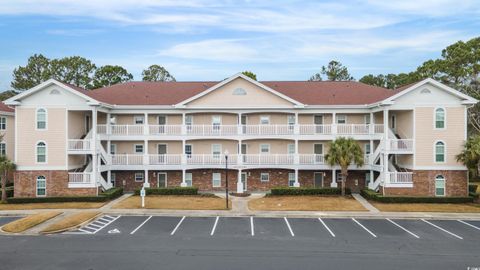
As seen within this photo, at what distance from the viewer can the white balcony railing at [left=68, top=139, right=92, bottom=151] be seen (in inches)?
1184

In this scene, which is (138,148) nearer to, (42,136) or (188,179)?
(188,179)

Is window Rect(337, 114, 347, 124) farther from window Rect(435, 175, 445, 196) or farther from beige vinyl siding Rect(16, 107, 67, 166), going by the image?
beige vinyl siding Rect(16, 107, 67, 166)

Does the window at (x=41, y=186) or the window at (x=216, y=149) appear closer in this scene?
the window at (x=41, y=186)

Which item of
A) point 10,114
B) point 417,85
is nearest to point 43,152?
point 10,114

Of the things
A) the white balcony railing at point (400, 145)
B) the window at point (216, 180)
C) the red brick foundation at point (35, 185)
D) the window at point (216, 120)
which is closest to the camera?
the red brick foundation at point (35, 185)

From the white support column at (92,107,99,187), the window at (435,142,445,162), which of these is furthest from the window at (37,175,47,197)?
the window at (435,142,445,162)

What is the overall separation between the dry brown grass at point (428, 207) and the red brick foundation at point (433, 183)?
5.15ft

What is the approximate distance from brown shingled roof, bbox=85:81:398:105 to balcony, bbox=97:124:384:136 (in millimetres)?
2254

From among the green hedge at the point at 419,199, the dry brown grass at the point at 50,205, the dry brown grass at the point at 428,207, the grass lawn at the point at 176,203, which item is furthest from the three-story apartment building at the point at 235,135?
the grass lawn at the point at 176,203

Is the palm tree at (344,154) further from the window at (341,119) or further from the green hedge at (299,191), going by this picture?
the window at (341,119)

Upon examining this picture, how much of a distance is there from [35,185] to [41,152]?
2.60 metres

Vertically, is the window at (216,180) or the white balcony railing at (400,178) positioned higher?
the white balcony railing at (400,178)

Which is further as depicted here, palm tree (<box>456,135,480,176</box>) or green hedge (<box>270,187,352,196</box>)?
green hedge (<box>270,187,352,196</box>)

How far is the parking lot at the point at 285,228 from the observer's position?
65.5 feet
